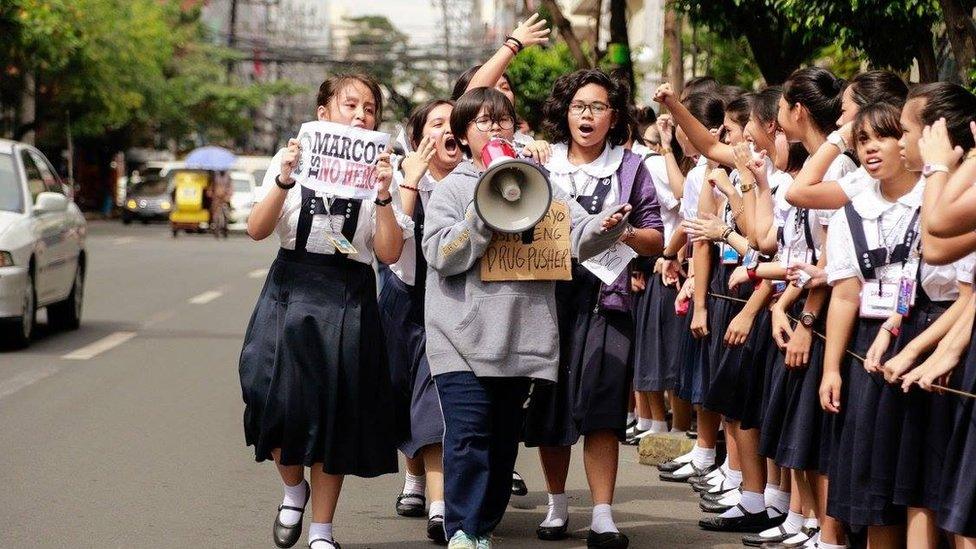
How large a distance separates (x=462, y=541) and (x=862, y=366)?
1.52 m

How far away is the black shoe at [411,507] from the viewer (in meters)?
7.25

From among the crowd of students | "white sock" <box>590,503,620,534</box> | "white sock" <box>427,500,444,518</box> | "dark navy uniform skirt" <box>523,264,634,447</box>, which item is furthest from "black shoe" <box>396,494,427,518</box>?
"white sock" <box>590,503,620,534</box>

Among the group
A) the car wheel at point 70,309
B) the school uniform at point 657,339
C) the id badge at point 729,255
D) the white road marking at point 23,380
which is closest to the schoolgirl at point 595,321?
the id badge at point 729,255

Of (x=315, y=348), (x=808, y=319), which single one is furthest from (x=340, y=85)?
(x=808, y=319)

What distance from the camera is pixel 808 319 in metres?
6.16

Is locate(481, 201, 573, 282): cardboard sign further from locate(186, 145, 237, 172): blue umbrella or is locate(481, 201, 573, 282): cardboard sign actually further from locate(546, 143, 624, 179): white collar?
locate(186, 145, 237, 172): blue umbrella

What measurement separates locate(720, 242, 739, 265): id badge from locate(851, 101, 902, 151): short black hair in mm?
2027

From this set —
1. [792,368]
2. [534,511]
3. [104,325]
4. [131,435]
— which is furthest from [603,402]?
[104,325]

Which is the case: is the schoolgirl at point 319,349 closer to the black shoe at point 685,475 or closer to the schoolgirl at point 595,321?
the schoolgirl at point 595,321

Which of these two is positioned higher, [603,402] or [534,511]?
[603,402]

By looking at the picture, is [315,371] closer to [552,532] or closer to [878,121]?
[552,532]

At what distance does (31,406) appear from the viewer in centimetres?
1025

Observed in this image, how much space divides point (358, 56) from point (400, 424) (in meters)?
59.0

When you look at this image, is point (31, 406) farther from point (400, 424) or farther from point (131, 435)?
point (400, 424)
